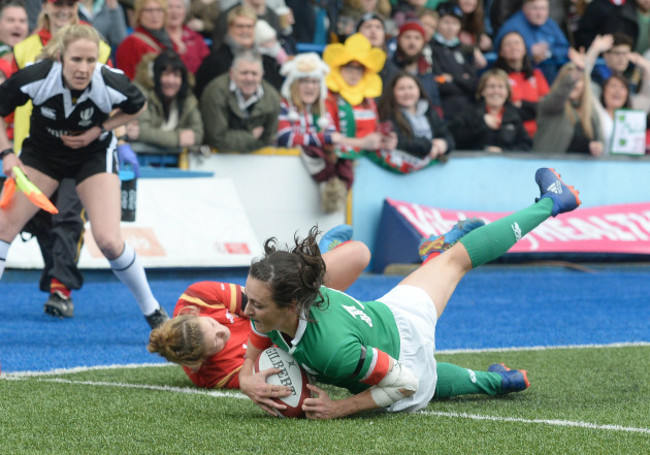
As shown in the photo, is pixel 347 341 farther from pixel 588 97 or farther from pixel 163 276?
pixel 588 97

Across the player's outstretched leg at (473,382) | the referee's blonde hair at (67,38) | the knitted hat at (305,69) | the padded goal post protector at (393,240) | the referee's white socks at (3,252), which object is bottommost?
the padded goal post protector at (393,240)

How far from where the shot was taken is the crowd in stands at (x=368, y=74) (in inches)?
441

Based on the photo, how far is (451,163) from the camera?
12.9m

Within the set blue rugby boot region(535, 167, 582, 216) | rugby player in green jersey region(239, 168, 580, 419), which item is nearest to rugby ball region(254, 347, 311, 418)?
rugby player in green jersey region(239, 168, 580, 419)

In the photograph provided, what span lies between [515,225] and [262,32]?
6.95m

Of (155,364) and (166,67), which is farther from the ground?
(166,67)

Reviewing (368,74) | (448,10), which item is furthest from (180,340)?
(448,10)

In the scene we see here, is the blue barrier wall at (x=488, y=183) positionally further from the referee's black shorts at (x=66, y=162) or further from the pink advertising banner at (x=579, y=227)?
the referee's black shorts at (x=66, y=162)

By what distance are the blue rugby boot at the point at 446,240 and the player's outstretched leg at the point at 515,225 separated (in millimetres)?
470

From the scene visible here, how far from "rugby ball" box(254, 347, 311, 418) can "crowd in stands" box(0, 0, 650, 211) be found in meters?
4.42

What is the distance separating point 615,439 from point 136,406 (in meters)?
2.08

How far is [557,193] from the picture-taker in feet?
18.7

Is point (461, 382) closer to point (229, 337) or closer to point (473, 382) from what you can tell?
point (473, 382)

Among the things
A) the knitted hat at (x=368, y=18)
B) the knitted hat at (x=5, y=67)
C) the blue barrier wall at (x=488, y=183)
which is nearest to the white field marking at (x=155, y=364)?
the knitted hat at (x=5, y=67)
